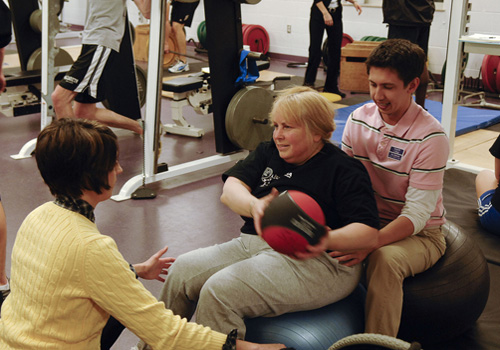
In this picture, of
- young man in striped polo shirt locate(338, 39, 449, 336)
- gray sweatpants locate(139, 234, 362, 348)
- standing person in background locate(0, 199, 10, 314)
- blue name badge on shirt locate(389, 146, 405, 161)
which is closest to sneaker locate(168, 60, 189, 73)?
standing person in background locate(0, 199, 10, 314)

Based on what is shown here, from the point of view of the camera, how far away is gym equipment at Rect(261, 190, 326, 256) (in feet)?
5.56

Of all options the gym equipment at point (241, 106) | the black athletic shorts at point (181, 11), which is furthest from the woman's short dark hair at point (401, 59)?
the black athletic shorts at point (181, 11)

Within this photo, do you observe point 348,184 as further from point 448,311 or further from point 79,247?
point 79,247

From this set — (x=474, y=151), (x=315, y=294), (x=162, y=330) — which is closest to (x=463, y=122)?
(x=474, y=151)

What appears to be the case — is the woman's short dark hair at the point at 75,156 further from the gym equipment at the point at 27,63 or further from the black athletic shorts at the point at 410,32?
the black athletic shorts at the point at 410,32

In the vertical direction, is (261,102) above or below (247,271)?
above

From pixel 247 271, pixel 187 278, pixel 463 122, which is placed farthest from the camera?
pixel 463 122

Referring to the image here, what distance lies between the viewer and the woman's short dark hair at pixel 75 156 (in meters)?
1.47

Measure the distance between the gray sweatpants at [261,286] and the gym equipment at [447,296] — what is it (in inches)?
10.4

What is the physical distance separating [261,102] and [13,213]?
1857mm

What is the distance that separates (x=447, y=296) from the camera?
2158 mm

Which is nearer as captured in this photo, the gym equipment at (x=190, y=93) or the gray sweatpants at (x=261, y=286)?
the gray sweatpants at (x=261, y=286)

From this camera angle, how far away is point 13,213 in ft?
12.1

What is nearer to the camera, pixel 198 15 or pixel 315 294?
pixel 315 294
